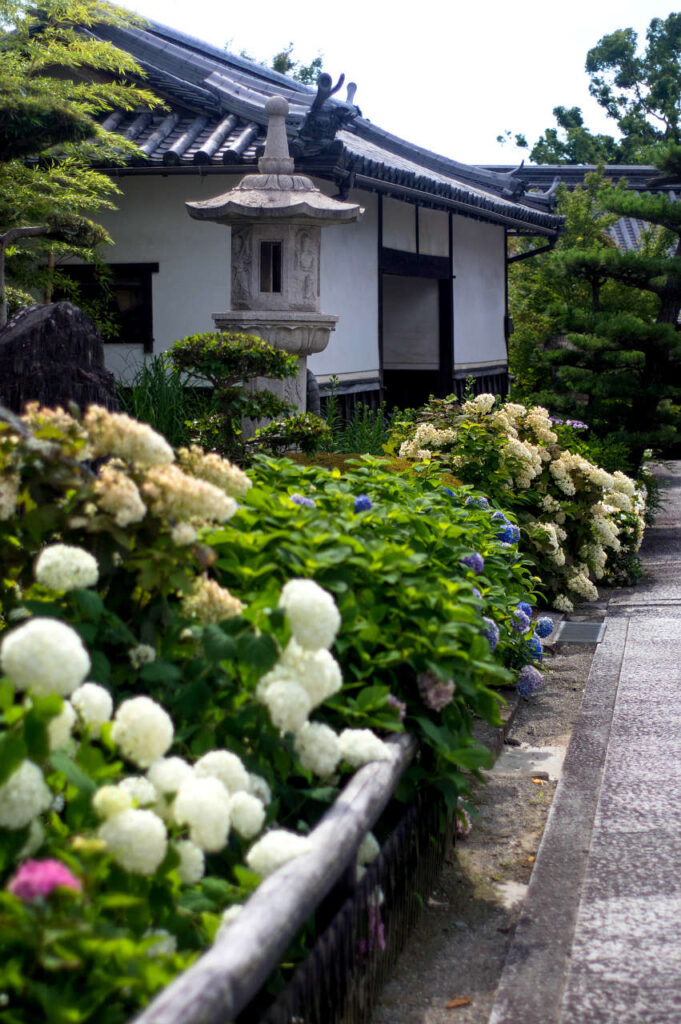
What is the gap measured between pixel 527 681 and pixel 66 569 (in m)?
4.03

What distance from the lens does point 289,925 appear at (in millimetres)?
2213

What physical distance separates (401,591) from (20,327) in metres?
2.41

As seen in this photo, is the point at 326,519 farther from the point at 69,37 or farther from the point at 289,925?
the point at 69,37

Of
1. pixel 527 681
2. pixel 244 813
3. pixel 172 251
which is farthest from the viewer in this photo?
pixel 172 251

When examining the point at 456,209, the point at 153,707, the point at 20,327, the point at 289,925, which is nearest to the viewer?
the point at 289,925

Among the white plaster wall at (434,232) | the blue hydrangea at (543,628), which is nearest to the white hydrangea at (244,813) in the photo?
the blue hydrangea at (543,628)

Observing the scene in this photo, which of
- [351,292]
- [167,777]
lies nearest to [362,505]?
[167,777]

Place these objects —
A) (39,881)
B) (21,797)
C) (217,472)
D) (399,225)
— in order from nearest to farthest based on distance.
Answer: (39,881) → (21,797) → (217,472) → (399,225)

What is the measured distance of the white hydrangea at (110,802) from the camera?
7.04ft

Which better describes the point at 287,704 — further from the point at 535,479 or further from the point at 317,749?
the point at 535,479

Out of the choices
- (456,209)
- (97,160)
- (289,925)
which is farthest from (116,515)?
(456,209)

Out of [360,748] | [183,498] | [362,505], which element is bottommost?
[360,748]

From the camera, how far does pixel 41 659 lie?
7.03 feet

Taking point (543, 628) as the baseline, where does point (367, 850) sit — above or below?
above
